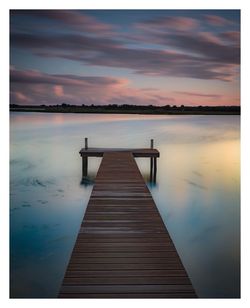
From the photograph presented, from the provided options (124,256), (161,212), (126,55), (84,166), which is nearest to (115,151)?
(84,166)

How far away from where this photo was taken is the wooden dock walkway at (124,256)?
2.72m

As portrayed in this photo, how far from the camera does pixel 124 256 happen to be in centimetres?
330

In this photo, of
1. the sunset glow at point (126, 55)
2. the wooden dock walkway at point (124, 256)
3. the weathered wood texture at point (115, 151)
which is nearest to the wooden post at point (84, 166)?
the weathered wood texture at point (115, 151)

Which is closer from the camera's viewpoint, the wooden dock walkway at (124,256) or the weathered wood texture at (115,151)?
the wooden dock walkway at (124,256)

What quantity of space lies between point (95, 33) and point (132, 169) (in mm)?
3802

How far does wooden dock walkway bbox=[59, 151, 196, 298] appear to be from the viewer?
2717 mm

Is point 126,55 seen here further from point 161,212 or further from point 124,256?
point 124,256

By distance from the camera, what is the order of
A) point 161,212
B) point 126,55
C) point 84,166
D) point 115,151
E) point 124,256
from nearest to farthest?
1. point 124,256
2. point 161,212
3. point 115,151
4. point 84,166
5. point 126,55

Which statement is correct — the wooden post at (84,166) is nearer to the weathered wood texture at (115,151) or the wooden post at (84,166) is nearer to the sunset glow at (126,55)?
the weathered wood texture at (115,151)

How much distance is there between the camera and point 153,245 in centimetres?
354
